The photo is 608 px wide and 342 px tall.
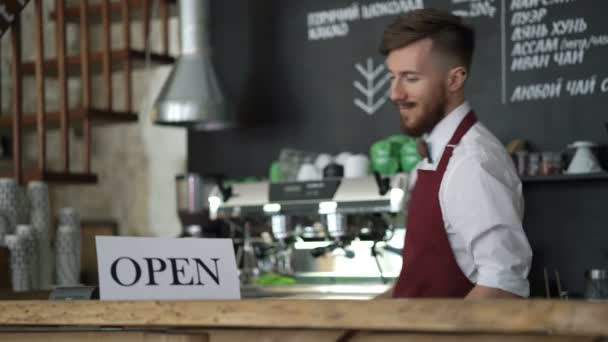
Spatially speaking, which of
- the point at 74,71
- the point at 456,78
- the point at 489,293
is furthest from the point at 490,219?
the point at 74,71

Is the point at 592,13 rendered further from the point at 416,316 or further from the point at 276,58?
the point at 416,316

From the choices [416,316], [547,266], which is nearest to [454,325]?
[416,316]

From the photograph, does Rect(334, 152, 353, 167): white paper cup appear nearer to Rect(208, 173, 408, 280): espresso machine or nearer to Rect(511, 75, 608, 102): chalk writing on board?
Rect(208, 173, 408, 280): espresso machine

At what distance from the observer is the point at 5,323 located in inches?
71.6

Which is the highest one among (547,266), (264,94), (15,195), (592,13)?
(592,13)

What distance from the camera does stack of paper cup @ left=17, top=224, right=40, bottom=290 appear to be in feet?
13.4

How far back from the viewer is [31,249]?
411cm

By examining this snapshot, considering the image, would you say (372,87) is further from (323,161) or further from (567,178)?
(567,178)

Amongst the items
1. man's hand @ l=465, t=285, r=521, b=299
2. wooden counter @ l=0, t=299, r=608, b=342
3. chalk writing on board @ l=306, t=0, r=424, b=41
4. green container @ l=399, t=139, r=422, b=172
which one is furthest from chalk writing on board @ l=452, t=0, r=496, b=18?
Answer: wooden counter @ l=0, t=299, r=608, b=342

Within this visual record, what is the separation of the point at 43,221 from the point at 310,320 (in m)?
3.05

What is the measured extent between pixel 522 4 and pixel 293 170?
1.18 metres

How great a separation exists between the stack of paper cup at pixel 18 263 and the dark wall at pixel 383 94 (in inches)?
46.4

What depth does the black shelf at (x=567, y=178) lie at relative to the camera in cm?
382

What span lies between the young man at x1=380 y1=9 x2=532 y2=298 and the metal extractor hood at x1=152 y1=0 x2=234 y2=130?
7.55ft
